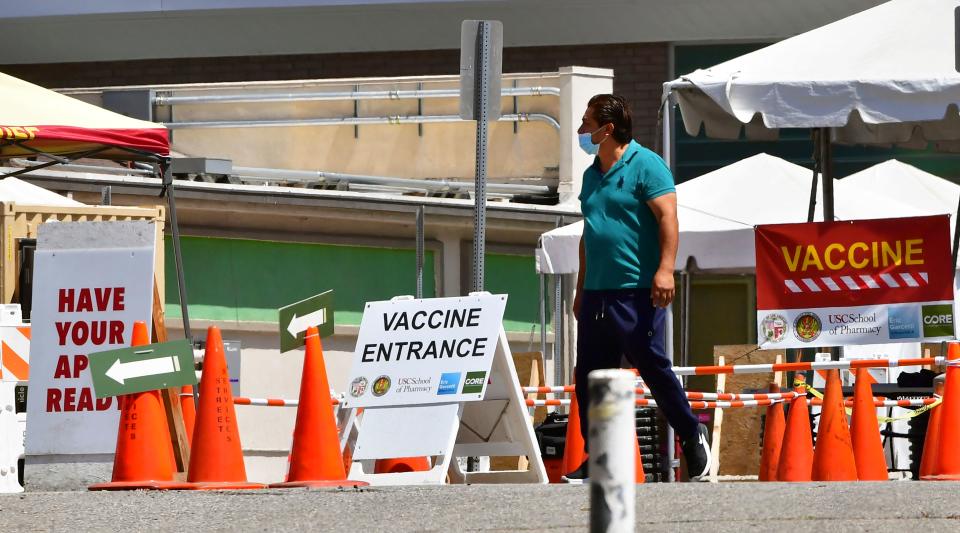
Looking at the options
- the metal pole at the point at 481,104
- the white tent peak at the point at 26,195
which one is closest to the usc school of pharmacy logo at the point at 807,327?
the metal pole at the point at 481,104

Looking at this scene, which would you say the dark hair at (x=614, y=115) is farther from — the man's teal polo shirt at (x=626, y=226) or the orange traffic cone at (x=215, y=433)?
the orange traffic cone at (x=215, y=433)

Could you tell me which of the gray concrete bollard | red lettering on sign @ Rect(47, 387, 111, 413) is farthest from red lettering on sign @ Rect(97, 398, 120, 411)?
the gray concrete bollard

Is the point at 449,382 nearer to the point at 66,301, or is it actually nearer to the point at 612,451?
the point at 66,301

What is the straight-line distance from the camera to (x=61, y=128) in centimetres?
1105

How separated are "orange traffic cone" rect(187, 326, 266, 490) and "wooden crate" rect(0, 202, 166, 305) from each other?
14.1 ft

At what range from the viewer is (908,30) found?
35.8 feet

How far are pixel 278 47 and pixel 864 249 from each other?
1252 centimetres

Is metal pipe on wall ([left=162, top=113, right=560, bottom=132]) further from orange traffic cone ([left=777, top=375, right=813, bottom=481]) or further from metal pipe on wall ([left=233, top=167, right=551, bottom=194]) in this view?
orange traffic cone ([left=777, top=375, right=813, bottom=481])

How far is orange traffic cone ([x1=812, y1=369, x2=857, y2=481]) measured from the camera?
9.02 meters

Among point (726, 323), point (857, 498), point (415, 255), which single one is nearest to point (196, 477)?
point (857, 498)

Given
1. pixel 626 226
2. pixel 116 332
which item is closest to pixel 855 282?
pixel 626 226

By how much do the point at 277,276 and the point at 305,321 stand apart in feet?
29.7

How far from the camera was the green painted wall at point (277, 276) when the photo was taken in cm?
1752

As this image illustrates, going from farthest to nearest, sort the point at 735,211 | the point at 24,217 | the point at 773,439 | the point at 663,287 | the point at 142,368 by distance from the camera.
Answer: the point at 735,211 → the point at 24,217 → the point at 773,439 → the point at 142,368 → the point at 663,287
